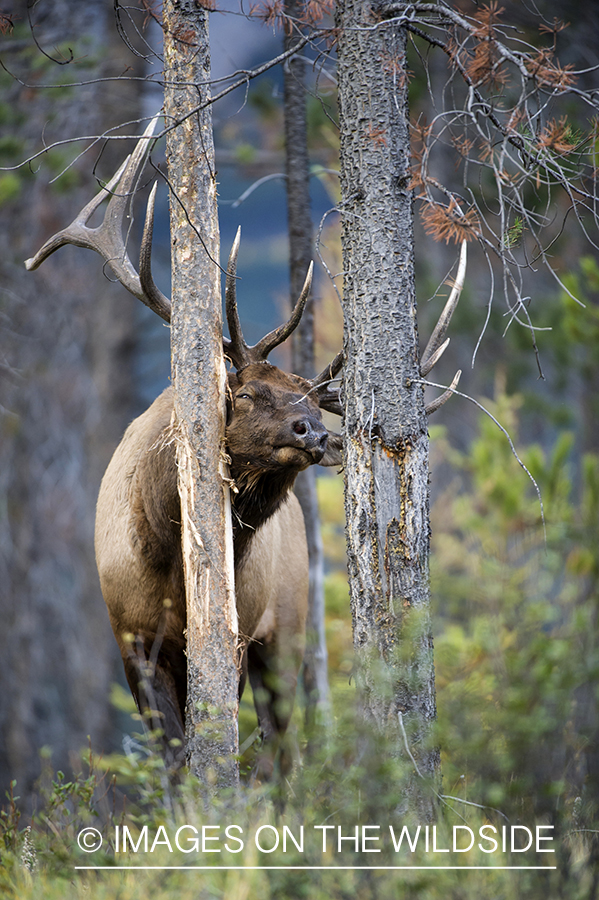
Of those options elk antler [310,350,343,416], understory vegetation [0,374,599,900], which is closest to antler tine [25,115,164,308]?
elk antler [310,350,343,416]

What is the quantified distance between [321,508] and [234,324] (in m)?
6.16

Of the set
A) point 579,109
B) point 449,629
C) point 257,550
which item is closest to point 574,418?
point 579,109

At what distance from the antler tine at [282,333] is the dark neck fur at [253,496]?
60 cm

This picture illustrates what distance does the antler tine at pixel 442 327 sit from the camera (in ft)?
12.7

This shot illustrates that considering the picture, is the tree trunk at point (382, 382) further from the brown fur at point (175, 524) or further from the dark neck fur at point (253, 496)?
the dark neck fur at point (253, 496)

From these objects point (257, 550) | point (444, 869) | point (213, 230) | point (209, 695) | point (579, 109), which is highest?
point (579, 109)

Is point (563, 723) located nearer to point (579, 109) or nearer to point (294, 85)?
point (294, 85)

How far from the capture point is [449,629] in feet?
27.8

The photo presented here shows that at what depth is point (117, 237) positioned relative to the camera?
4.45 meters

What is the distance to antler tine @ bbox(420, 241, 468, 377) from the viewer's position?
12.7ft

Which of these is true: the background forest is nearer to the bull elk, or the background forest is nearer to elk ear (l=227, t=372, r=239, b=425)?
the bull elk

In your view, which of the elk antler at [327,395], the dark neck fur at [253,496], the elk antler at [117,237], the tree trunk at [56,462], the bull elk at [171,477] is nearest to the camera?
the bull elk at [171,477]

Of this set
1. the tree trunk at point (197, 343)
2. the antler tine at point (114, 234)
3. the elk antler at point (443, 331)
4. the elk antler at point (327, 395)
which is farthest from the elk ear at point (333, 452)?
the antler tine at point (114, 234)

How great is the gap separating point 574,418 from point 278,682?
11649mm
